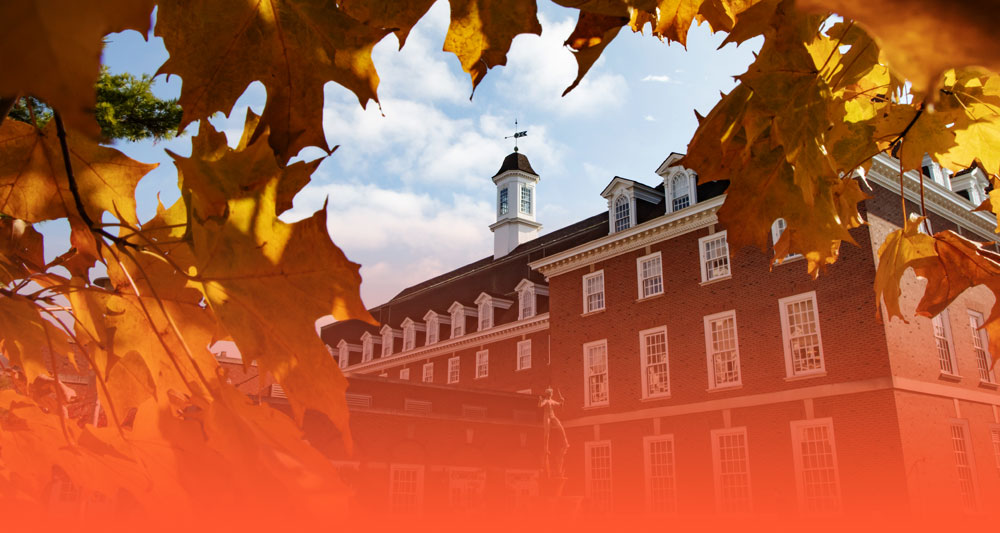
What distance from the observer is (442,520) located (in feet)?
71.2

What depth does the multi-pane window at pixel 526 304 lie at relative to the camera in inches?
1187

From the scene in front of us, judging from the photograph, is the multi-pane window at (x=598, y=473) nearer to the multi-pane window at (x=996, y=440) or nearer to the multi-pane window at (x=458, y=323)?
the multi-pane window at (x=996, y=440)

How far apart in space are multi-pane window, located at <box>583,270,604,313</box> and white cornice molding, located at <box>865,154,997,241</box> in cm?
853

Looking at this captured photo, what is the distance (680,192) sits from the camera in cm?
2181

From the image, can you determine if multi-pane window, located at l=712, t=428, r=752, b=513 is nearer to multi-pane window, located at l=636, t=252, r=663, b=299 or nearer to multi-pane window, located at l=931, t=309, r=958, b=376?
multi-pane window, located at l=636, t=252, r=663, b=299

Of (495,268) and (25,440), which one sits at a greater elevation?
(495,268)

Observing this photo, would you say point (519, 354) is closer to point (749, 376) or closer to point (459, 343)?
point (459, 343)

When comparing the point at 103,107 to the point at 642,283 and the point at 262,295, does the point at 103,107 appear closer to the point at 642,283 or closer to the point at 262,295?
the point at 262,295

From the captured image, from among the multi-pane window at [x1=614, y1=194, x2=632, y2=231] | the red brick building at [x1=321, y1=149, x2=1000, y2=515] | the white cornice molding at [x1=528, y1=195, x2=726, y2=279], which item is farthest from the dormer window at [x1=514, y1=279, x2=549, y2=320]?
the multi-pane window at [x1=614, y1=194, x2=632, y2=231]

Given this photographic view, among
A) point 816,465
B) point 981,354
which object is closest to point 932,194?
point 981,354

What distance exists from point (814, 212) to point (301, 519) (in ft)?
3.70

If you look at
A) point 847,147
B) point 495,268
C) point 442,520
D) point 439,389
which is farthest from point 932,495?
point 495,268

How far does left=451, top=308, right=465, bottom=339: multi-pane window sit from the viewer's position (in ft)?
110

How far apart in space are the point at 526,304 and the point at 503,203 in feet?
38.7
